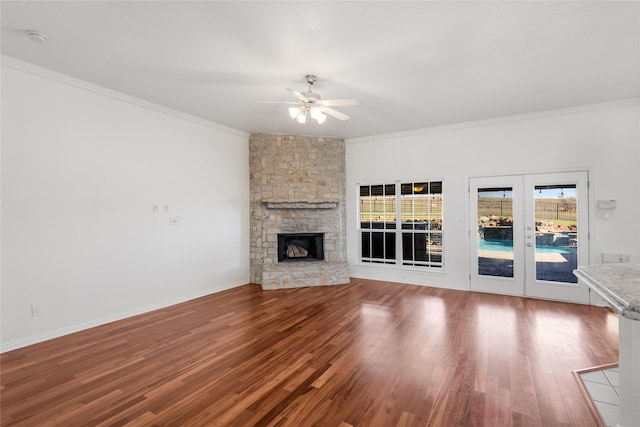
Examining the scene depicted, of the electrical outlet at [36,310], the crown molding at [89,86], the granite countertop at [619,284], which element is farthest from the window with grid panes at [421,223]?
the electrical outlet at [36,310]

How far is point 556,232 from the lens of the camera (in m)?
4.78

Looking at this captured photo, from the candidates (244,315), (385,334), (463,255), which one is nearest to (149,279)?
(244,315)

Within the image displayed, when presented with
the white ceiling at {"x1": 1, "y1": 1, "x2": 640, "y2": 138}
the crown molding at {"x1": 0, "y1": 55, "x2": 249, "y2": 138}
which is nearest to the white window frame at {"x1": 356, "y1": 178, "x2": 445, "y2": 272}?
the white ceiling at {"x1": 1, "y1": 1, "x2": 640, "y2": 138}

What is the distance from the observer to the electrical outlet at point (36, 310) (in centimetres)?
329

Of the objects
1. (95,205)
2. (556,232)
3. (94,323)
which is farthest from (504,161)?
(94,323)

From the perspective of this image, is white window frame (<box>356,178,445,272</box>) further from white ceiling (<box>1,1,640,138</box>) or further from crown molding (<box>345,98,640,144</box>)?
white ceiling (<box>1,1,640,138</box>)

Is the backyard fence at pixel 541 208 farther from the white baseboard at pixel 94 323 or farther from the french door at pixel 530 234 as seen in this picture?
the white baseboard at pixel 94 323

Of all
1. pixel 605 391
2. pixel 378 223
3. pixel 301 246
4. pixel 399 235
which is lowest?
pixel 605 391

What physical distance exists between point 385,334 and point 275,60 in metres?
3.30

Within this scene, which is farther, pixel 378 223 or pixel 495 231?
pixel 378 223

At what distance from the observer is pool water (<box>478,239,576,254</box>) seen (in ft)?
15.5

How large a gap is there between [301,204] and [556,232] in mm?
4434

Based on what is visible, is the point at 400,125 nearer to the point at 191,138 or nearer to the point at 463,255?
the point at 463,255

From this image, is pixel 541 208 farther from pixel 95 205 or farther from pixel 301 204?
pixel 95 205
